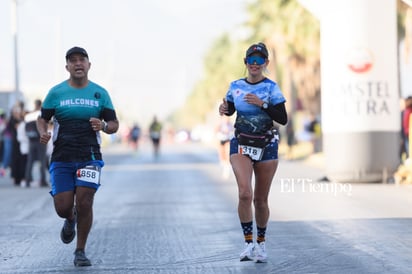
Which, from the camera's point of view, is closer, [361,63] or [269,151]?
[269,151]

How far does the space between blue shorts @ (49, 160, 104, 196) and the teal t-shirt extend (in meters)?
0.05

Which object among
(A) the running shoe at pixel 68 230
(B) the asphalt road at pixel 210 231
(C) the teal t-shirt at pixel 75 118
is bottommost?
(B) the asphalt road at pixel 210 231

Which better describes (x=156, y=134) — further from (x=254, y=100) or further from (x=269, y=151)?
(x=254, y=100)

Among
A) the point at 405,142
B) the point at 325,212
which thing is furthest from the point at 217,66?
the point at 325,212

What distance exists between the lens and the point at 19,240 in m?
12.1

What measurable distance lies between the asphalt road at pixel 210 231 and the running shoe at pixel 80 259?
0.28 feet

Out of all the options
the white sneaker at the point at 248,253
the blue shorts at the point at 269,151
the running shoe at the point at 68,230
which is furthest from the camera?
the running shoe at the point at 68,230

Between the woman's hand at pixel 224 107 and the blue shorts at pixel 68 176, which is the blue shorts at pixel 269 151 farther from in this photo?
the blue shorts at pixel 68 176

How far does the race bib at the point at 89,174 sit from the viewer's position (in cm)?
966

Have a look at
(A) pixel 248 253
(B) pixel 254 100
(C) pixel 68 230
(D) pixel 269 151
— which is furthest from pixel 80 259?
(B) pixel 254 100

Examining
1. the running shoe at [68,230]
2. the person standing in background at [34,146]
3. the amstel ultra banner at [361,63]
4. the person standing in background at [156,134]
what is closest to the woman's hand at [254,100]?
the running shoe at [68,230]

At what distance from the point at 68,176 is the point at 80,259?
0.74m

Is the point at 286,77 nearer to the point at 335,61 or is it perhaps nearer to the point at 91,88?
the point at 335,61

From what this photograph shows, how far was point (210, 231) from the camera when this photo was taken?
12781 mm
